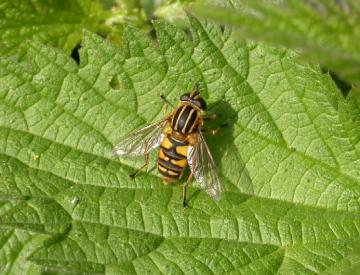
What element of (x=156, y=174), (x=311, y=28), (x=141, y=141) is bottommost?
(x=156, y=174)

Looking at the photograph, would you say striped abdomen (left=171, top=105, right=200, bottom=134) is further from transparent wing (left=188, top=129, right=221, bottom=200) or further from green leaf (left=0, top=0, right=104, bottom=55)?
green leaf (left=0, top=0, right=104, bottom=55)

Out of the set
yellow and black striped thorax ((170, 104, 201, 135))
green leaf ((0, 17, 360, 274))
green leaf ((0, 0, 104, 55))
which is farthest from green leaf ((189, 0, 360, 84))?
green leaf ((0, 0, 104, 55))

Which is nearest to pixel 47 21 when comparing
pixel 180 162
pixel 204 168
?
pixel 180 162

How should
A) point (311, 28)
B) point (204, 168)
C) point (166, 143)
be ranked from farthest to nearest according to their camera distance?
point (166, 143) < point (204, 168) < point (311, 28)

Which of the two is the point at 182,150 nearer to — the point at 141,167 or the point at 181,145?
the point at 181,145

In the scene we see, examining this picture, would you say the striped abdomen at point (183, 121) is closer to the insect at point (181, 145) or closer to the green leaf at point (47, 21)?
the insect at point (181, 145)

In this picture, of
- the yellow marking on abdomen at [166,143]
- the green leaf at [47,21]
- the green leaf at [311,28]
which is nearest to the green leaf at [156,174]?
the yellow marking on abdomen at [166,143]

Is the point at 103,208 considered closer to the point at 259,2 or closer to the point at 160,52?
the point at 160,52
